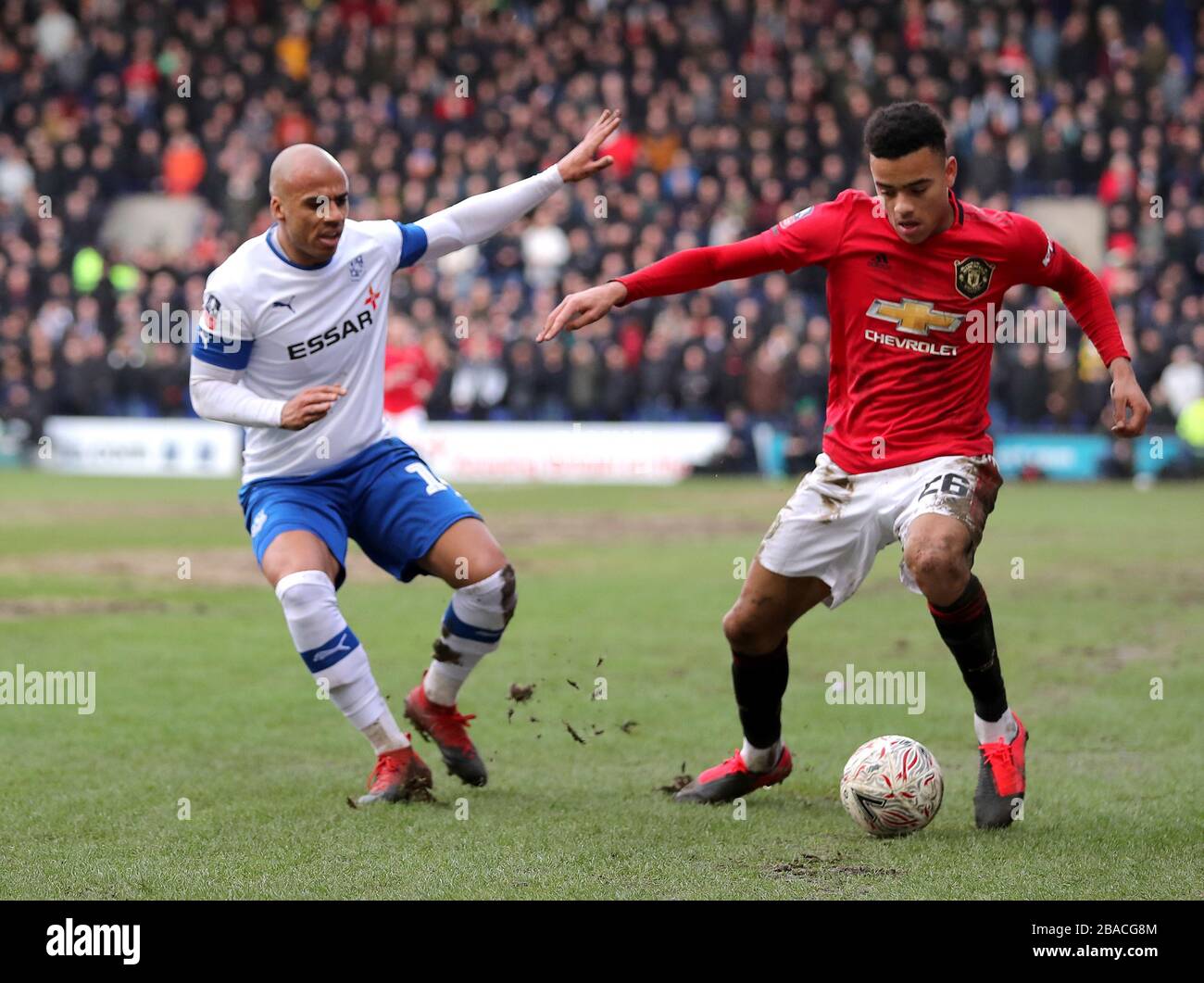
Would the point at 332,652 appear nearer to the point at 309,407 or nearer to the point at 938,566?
the point at 309,407

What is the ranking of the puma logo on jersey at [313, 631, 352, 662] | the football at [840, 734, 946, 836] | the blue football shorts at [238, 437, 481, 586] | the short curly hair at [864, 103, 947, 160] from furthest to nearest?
the blue football shorts at [238, 437, 481, 586] < the puma logo on jersey at [313, 631, 352, 662] < the short curly hair at [864, 103, 947, 160] < the football at [840, 734, 946, 836]

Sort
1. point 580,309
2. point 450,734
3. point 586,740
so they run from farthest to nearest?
point 586,740 → point 450,734 → point 580,309

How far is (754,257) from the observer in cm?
630

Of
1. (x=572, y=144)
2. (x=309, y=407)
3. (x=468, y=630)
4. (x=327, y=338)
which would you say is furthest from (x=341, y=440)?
(x=572, y=144)

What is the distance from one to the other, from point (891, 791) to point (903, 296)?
1.77m

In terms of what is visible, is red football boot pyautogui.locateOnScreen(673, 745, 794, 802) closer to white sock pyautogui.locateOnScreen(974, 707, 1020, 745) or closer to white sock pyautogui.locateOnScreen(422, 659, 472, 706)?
white sock pyautogui.locateOnScreen(974, 707, 1020, 745)

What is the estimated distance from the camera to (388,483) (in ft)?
22.1

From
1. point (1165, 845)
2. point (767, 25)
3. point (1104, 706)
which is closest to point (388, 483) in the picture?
point (1165, 845)

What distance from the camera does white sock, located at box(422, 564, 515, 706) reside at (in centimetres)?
662

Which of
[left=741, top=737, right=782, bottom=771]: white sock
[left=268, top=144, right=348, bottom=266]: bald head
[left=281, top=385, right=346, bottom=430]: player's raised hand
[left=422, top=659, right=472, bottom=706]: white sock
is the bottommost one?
[left=741, top=737, right=782, bottom=771]: white sock

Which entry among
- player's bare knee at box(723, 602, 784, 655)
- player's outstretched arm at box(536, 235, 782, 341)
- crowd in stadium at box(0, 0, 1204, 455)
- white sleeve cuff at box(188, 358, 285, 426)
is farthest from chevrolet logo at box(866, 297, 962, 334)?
crowd in stadium at box(0, 0, 1204, 455)

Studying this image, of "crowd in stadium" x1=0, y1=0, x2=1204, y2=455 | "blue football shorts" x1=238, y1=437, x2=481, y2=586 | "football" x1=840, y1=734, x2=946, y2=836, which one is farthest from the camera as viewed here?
"crowd in stadium" x1=0, y1=0, x2=1204, y2=455

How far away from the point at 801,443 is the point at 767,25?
353 inches
